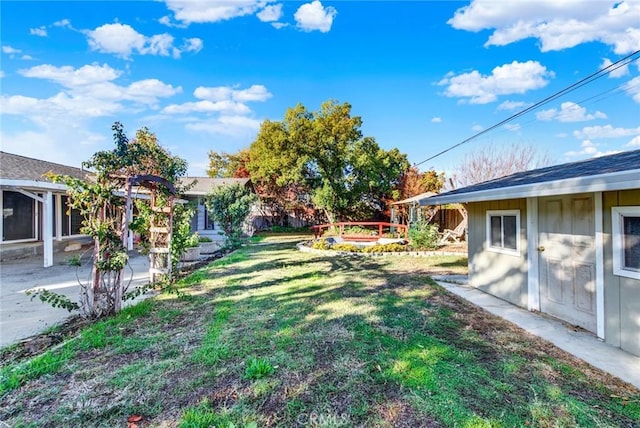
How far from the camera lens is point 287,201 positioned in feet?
73.8

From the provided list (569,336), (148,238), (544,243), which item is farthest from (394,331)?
(148,238)

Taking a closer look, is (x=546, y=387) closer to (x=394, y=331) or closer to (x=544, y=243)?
(x=394, y=331)

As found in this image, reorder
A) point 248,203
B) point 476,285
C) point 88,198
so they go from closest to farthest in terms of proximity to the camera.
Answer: point 88,198
point 476,285
point 248,203

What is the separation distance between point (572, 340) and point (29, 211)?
1482 cm

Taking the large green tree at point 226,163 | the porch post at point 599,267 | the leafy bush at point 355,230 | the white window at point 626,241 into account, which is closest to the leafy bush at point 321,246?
the leafy bush at point 355,230

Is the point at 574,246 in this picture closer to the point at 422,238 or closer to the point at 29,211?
the point at 422,238

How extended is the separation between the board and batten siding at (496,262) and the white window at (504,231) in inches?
3.0

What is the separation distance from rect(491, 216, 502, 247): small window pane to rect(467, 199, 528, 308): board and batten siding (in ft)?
0.58

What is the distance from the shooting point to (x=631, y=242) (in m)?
→ 3.37

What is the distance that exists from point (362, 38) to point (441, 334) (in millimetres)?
12053

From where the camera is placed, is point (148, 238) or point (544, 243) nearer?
point (544, 243)

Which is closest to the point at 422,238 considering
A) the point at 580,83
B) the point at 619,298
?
the point at 580,83

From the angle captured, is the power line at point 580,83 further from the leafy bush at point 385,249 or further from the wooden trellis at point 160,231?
the wooden trellis at point 160,231

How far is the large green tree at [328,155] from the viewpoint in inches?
692
